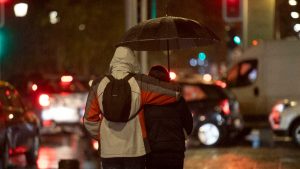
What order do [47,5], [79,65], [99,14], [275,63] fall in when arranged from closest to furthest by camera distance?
[275,63]
[99,14]
[47,5]
[79,65]

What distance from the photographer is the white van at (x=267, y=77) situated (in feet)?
71.9

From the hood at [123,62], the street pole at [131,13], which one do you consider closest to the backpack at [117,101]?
the hood at [123,62]

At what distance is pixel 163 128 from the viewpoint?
22.1 feet

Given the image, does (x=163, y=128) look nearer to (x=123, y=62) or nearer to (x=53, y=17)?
(x=123, y=62)

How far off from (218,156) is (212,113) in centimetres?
262

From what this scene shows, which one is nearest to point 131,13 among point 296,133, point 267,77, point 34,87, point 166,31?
point 296,133

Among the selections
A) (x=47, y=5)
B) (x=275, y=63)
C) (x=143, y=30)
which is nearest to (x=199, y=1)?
(x=275, y=63)

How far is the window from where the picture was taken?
2286 cm

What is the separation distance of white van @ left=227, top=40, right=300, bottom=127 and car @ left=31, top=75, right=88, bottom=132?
4904 mm

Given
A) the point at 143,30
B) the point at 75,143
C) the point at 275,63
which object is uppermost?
the point at 143,30

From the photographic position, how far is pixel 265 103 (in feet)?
72.9

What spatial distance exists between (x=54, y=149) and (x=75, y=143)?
64.1 inches

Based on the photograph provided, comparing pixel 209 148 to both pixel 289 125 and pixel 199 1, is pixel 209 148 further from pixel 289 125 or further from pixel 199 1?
pixel 199 1

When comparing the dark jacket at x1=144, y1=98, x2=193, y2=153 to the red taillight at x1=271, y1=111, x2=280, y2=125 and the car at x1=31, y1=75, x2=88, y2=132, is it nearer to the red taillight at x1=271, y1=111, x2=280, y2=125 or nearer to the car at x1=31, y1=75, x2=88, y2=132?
the red taillight at x1=271, y1=111, x2=280, y2=125
